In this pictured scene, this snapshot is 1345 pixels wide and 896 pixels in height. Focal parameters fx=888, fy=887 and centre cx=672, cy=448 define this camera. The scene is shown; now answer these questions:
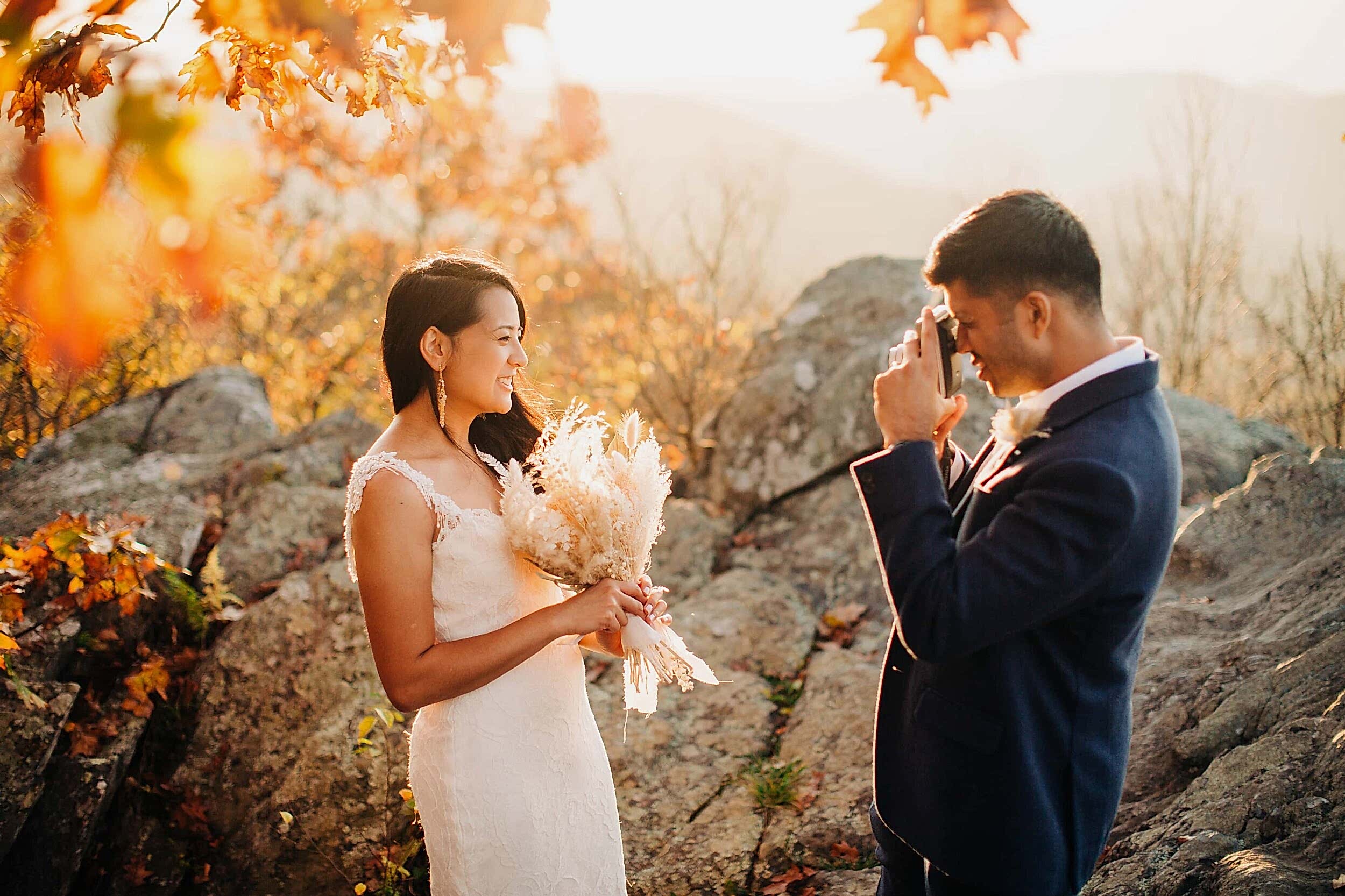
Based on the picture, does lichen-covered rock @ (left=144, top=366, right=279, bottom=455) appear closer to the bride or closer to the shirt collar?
the bride

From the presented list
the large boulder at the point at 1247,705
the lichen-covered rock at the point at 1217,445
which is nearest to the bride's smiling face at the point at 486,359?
the large boulder at the point at 1247,705

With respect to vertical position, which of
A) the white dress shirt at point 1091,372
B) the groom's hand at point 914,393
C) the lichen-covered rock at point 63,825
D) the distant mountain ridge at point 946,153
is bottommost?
the lichen-covered rock at point 63,825

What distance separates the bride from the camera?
7.56 ft

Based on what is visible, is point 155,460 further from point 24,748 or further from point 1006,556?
point 1006,556

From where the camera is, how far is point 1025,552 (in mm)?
1739

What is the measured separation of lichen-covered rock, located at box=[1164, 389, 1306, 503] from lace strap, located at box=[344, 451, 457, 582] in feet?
15.8

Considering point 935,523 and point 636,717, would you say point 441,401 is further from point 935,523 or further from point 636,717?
point 636,717

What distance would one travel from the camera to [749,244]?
8.62 m

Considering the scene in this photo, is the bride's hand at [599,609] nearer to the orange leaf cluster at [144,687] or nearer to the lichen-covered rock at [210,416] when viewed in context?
the orange leaf cluster at [144,687]

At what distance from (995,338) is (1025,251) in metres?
0.20

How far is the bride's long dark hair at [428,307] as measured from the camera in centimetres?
255

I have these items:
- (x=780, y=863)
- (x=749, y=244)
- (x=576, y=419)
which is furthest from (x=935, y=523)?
(x=749, y=244)

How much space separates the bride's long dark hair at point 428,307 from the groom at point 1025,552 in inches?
48.3

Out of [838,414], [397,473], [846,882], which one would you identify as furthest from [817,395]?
[397,473]
